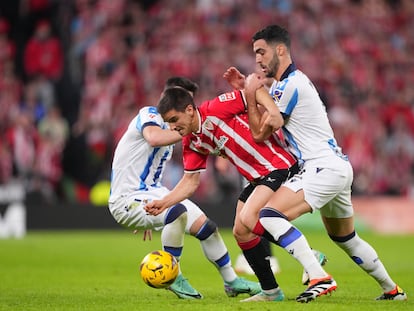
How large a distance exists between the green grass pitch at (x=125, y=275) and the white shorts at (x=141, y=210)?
704 mm

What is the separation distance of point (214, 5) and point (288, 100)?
1432 centimetres

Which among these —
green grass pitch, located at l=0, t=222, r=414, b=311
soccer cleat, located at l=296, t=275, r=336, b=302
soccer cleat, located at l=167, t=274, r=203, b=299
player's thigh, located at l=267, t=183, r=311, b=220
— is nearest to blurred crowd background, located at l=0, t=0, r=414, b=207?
green grass pitch, located at l=0, t=222, r=414, b=311

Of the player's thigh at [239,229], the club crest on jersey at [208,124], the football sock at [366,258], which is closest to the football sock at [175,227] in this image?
the player's thigh at [239,229]

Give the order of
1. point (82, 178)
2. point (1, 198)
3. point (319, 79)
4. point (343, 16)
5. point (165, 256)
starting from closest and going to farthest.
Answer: point (165, 256) < point (1, 198) < point (82, 178) < point (319, 79) < point (343, 16)

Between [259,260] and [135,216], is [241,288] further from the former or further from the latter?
[135,216]

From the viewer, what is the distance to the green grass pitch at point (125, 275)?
7.58m

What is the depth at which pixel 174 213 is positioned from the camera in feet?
27.6

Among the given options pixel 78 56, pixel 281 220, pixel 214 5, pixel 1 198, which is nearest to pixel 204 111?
pixel 281 220

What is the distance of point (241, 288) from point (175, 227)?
88 cm

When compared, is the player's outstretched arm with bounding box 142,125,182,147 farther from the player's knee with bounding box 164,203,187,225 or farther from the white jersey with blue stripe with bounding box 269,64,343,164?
the white jersey with blue stripe with bounding box 269,64,343,164

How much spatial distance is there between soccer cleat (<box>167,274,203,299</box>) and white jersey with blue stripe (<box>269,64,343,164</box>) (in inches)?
68.1

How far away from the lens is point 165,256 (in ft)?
26.1

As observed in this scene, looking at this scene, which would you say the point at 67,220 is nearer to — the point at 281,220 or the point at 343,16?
the point at 343,16

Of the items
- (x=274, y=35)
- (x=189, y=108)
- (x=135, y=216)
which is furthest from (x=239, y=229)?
(x=274, y=35)
